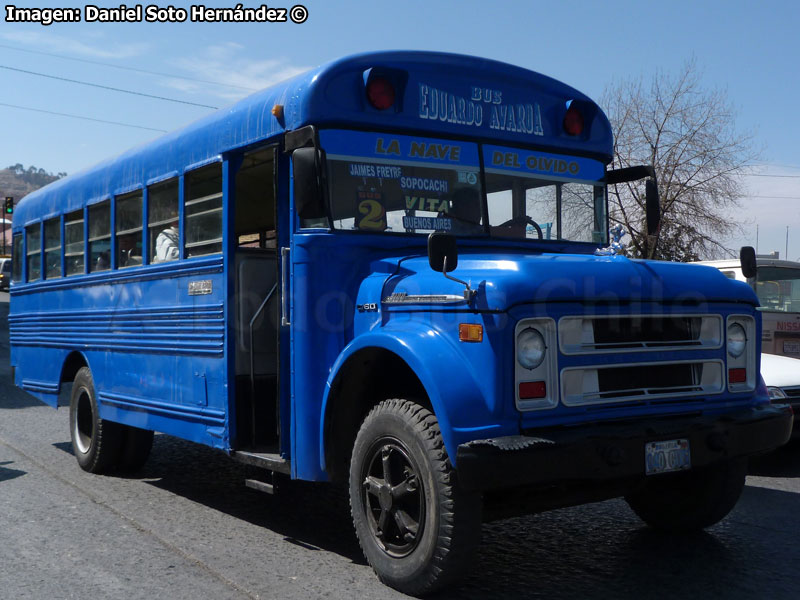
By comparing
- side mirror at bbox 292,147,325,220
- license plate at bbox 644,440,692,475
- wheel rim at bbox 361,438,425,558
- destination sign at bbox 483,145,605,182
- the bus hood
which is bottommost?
wheel rim at bbox 361,438,425,558

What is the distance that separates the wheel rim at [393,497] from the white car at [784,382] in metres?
4.16

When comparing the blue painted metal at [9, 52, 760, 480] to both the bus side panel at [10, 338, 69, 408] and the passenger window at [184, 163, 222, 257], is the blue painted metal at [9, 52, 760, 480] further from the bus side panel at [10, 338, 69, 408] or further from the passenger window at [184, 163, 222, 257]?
the bus side panel at [10, 338, 69, 408]

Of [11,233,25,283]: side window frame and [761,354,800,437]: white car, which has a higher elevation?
[11,233,25,283]: side window frame

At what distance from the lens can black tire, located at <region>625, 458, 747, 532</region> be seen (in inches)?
202

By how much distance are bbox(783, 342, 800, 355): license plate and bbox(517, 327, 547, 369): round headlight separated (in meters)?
7.71

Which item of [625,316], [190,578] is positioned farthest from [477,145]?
[190,578]

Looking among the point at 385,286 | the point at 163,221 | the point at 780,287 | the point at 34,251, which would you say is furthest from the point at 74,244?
the point at 780,287

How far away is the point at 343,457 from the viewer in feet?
16.1

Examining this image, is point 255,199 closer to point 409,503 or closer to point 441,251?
point 441,251

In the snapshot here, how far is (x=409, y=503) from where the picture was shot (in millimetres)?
4352

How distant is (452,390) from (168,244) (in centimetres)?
317

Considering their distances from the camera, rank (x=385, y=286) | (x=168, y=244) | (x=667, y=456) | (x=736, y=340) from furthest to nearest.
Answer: (x=168, y=244)
(x=736, y=340)
(x=385, y=286)
(x=667, y=456)

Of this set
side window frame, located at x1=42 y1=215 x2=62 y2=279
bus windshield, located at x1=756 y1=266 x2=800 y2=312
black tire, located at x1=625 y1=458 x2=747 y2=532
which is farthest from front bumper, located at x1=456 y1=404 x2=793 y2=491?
bus windshield, located at x1=756 y1=266 x2=800 y2=312

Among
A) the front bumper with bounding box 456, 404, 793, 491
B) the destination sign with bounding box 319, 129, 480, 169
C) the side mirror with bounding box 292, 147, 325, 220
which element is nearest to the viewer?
the front bumper with bounding box 456, 404, 793, 491
